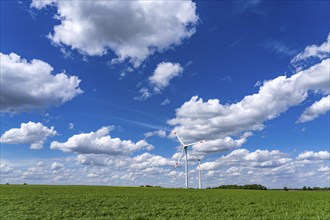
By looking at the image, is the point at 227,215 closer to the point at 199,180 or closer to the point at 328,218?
the point at 328,218

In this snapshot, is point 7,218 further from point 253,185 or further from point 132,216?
point 253,185

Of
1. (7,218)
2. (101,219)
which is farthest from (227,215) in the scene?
(7,218)

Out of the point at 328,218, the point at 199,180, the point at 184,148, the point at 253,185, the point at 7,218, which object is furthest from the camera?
the point at 253,185

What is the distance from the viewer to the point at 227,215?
109 ft

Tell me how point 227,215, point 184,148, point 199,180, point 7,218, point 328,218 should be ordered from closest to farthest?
point 7,218 → point 328,218 → point 227,215 → point 184,148 → point 199,180

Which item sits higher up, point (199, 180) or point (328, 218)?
point (199, 180)

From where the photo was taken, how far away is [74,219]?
29.1 metres

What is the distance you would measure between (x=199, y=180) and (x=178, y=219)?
351 ft

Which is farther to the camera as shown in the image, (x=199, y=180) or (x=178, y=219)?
(x=199, y=180)

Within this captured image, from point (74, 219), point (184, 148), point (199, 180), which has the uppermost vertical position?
point (184, 148)

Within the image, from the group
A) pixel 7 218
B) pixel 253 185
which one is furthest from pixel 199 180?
pixel 7 218

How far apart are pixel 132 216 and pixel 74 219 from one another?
5.03m

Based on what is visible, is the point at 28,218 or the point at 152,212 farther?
the point at 152,212

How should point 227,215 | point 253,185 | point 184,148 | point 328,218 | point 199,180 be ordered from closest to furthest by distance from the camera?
point 328,218, point 227,215, point 184,148, point 199,180, point 253,185
